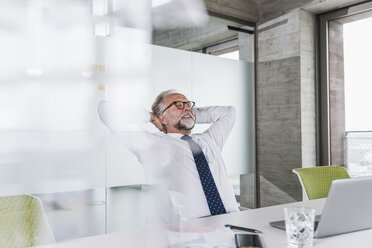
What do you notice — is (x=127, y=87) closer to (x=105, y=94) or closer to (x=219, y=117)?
(x=105, y=94)

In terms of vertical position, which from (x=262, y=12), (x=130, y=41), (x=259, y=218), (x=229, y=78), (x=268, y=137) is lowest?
(x=259, y=218)

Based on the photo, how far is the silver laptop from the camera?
0.59 meters

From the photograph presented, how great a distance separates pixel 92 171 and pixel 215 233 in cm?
37

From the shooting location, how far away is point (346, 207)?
0.61 metres

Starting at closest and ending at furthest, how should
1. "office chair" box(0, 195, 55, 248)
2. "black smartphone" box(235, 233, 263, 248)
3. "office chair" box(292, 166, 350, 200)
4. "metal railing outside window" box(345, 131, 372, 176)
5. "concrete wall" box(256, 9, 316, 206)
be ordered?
"office chair" box(0, 195, 55, 248) < "black smartphone" box(235, 233, 263, 248) < "office chair" box(292, 166, 350, 200) < "metal railing outside window" box(345, 131, 372, 176) < "concrete wall" box(256, 9, 316, 206)

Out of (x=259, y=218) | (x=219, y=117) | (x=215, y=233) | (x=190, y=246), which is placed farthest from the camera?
(x=219, y=117)

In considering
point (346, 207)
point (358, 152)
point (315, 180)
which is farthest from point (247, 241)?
point (358, 152)

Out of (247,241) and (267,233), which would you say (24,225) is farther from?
(267,233)

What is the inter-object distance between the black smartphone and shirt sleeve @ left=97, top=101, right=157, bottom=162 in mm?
309

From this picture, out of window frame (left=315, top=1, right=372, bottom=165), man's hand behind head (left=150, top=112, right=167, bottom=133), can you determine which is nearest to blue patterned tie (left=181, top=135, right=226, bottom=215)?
man's hand behind head (left=150, top=112, right=167, bottom=133)

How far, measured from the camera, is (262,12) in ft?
7.55

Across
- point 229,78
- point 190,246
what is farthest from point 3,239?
point 229,78

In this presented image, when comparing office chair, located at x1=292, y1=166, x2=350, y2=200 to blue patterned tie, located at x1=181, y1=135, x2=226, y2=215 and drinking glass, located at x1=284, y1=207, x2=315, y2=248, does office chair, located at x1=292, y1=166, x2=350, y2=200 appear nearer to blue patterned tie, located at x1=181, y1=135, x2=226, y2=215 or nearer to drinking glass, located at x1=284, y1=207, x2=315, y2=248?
blue patterned tie, located at x1=181, y1=135, x2=226, y2=215

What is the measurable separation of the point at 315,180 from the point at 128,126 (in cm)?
129
